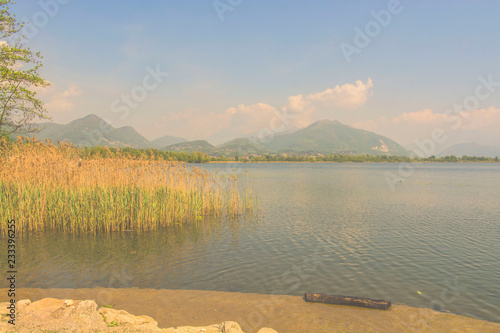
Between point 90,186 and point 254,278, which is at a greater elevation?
point 90,186

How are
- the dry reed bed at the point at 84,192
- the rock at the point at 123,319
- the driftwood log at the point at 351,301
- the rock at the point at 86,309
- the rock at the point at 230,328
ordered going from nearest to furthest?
the rock at the point at 230,328 → the rock at the point at 123,319 → the rock at the point at 86,309 → the driftwood log at the point at 351,301 → the dry reed bed at the point at 84,192

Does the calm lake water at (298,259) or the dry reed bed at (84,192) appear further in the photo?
the dry reed bed at (84,192)

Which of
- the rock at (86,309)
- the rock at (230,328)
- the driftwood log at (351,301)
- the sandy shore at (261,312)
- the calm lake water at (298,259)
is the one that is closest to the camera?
the rock at (230,328)

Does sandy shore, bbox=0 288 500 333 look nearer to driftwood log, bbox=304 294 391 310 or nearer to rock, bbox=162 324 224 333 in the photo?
driftwood log, bbox=304 294 391 310

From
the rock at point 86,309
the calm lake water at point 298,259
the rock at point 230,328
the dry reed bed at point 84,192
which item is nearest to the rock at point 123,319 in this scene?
the rock at point 86,309

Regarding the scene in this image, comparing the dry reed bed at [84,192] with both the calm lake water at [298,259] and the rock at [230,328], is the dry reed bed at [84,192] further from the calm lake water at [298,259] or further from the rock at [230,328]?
the rock at [230,328]

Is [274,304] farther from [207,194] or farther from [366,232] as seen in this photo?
[207,194]

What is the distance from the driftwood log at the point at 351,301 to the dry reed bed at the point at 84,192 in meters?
11.0

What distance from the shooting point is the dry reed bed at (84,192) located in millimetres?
15219

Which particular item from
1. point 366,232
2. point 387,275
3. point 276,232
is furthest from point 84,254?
point 366,232

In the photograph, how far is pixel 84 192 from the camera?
1611cm

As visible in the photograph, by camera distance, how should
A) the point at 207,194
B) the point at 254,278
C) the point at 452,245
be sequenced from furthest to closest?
the point at 207,194, the point at 452,245, the point at 254,278

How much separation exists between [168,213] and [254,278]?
877cm

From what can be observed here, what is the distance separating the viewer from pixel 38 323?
5949mm
